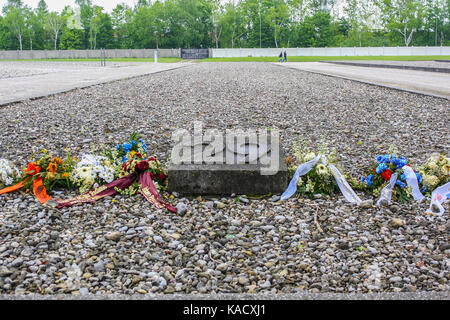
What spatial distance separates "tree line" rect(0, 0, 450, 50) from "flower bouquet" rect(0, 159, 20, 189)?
2941 inches

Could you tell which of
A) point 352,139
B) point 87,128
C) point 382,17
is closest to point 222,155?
point 352,139

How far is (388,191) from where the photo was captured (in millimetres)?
3236

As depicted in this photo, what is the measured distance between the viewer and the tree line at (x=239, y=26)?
7619 centimetres

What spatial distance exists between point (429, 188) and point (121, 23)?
89727 millimetres

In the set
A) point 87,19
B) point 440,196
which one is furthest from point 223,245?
point 87,19

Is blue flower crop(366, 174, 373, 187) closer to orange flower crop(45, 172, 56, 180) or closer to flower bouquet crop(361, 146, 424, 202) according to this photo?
flower bouquet crop(361, 146, 424, 202)

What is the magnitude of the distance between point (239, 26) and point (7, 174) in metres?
81.5

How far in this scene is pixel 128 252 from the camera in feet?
8.03

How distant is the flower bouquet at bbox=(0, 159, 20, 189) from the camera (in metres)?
3.43

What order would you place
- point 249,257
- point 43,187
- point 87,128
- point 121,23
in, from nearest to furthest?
point 249,257
point 43,187
point 87,128
point 121,23

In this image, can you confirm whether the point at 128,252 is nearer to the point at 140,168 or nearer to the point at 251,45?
the point at 140,168

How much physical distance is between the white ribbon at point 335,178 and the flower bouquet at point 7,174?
2.27 meters

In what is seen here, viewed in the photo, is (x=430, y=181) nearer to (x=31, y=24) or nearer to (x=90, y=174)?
(x=90, y=174)

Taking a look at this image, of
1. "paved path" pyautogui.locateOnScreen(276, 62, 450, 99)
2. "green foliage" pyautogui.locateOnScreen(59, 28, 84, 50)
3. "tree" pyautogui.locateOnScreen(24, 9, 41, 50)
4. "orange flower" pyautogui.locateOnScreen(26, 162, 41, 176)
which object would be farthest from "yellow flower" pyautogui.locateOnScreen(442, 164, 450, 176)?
"tree" pyautogui.locateOnScreen(24, 9, 41, 50)
